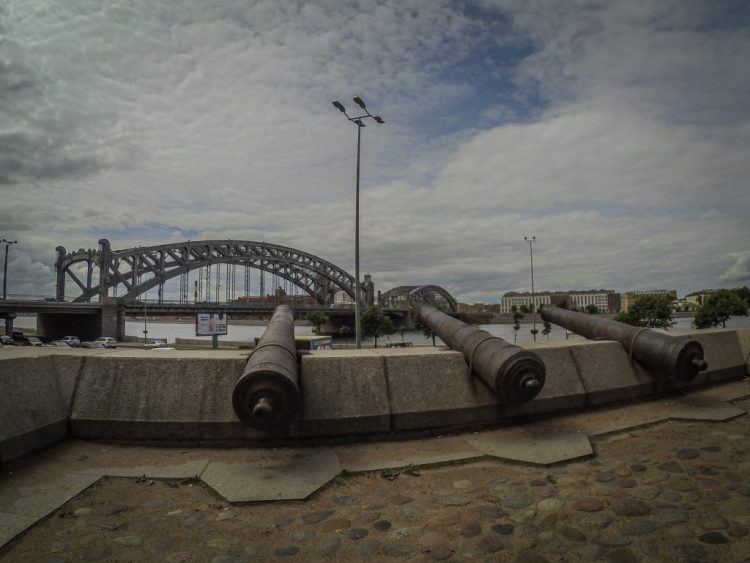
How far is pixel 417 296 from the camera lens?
14700 centimetres

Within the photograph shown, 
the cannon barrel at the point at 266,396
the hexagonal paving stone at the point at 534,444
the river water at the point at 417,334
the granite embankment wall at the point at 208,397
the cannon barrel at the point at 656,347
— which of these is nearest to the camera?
the cannon barrel at the point at 266,396

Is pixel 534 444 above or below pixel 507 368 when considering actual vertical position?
below

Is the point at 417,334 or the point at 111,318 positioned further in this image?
the point at 417,334

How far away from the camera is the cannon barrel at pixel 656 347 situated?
5.49m

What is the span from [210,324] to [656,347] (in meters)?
40.3

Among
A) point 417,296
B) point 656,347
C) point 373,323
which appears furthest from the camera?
point 417,296

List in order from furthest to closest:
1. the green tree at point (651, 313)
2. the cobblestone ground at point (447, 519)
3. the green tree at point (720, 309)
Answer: the green tree at point (651, 313) < the green tree at point (720, 309) < the cobblestone ground at point (447, 519)

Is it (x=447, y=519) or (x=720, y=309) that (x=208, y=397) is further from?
(x=720, y=309)

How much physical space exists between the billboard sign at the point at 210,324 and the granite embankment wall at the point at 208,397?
121ft

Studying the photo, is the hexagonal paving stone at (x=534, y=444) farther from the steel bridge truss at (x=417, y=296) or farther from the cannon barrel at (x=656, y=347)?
the steel bridge truss at (x=417, y=296)

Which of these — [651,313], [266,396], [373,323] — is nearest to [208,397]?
[266,396]

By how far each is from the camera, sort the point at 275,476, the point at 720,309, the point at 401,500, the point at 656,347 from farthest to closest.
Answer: the point at 720,309
the point at 656,347
the point at 275,476
the point at 401,500

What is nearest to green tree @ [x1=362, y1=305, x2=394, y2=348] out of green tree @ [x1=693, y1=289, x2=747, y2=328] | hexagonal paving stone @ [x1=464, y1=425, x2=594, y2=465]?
green tree @ [x1=693, y1=289, x2=747, y2=328]

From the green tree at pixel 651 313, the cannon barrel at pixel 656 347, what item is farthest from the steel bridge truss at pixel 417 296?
the cannon barrel at pixel 656 347
